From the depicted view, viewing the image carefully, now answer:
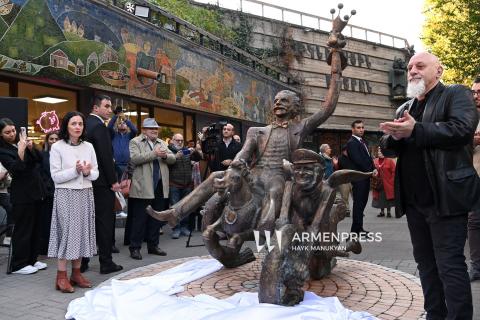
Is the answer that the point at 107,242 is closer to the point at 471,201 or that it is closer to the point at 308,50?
the point at 471,201

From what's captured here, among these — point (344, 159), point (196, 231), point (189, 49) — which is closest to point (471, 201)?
point (344, 159)

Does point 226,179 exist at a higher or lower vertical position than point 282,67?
lower

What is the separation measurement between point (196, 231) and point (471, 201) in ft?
22.2

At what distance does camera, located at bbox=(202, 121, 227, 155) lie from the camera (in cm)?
816

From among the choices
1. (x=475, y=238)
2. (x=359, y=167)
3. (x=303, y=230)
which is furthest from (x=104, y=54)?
(x=475, y=238)

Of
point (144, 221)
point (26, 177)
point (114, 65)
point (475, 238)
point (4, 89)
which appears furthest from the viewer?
point (114, 65)

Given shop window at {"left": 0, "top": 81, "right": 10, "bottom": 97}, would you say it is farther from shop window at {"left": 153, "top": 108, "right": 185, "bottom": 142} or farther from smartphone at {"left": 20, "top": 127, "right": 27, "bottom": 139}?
shop window at {"left": 153, "top": 108, "right": 185, "bottom": 142}

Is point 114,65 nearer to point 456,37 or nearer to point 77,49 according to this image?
point 77,49

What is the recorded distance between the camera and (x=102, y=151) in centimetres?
546

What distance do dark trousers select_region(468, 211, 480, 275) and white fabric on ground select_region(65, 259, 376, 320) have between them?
2.09 m

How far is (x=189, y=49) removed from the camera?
1431cm

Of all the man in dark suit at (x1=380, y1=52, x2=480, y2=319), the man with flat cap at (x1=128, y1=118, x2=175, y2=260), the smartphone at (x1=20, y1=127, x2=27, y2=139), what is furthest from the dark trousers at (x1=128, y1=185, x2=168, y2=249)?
the man in dark suit at (x1=380, y1=52, x2=480, y2=319)

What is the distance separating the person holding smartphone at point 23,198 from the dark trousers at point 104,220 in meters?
0.92

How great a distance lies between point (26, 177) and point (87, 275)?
4.74ft
